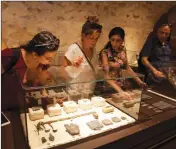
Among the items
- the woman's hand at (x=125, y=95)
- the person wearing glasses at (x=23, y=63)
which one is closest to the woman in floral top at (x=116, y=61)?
the woman's hand at (x=125, y=95)

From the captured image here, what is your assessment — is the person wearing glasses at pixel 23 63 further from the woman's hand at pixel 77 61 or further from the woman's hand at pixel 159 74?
the woman's hand at pixel 159 74

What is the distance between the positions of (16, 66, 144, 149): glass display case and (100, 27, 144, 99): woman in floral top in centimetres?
1

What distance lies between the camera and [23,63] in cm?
103

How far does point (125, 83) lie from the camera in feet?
3.65

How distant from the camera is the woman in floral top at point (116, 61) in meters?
1.10

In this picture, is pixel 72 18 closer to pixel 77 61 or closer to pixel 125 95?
pixel 77 61

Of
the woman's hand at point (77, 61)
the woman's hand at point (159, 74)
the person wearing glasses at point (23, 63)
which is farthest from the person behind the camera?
the woman's hand at point (159, 74)

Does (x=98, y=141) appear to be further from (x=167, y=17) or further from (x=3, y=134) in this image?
(x=167, y=17)

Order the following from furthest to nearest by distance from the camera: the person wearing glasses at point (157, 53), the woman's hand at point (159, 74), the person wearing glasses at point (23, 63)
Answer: the person wearing glasses at point (157, 53) → the woman's hand at point (159, 74) → the person wearing glasses at point (23, 63)

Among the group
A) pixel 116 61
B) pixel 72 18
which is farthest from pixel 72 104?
pixel 72 18

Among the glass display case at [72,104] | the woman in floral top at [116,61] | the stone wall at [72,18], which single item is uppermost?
the stone wall at [72,18]

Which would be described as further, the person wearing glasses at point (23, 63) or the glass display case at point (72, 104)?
the person wearing glasses at point (23, 63)

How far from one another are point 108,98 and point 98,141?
0.41 metres

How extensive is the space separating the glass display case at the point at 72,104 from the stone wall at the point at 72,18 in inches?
21.0
